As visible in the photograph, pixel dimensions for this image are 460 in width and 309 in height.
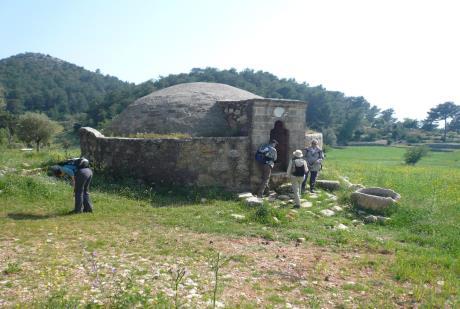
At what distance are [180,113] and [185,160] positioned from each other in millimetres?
2177

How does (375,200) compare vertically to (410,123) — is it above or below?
below

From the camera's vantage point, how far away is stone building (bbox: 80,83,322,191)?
9.51m

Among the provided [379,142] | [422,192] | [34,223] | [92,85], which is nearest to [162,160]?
Answer: [34,223]

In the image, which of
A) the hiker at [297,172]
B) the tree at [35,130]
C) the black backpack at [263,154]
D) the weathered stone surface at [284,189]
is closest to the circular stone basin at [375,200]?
the hiker at [297,172]

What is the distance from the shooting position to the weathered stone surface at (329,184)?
10188 mm

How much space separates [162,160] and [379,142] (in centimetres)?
4795

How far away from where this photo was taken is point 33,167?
1045 cm

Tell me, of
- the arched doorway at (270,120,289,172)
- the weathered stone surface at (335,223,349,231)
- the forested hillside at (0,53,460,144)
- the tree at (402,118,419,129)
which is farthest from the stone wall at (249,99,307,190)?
the tree at (402,118,419,129)

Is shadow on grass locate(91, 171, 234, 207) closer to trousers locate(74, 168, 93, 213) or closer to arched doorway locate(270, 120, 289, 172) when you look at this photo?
trousers locate(74, 168, 93, 213)

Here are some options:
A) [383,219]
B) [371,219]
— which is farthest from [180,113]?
[383,219]

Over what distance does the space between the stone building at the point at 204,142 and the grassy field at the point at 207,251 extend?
Answer: 50 centimetres

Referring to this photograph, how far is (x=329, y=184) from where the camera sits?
10.2m

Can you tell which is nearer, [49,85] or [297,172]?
[297,172]

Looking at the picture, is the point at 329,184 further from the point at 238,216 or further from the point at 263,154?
the point at 238,216
